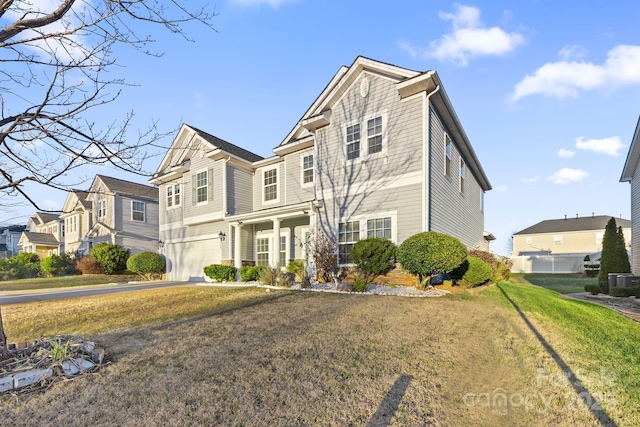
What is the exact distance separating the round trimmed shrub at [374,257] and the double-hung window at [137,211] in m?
21.4

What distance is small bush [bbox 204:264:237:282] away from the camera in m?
14.6

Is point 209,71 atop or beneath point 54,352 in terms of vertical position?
atop

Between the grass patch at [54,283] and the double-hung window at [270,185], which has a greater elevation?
the double-hung window at [270,185]

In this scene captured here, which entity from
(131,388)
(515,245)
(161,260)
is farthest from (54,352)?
(515,245)

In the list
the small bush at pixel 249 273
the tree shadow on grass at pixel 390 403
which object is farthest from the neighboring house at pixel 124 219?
the tree shadow on grass at pixel 390 403

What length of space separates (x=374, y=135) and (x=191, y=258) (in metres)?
12.6

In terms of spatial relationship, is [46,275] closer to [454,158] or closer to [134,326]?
[134,326]

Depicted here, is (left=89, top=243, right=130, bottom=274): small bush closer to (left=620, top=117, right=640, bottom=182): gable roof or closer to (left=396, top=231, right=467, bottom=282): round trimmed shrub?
(left=396, top=231, right=467, bottom=282): round trimmed shrub

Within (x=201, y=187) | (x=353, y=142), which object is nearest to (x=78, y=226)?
(x=201, y=187)

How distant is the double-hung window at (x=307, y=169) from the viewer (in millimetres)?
14328

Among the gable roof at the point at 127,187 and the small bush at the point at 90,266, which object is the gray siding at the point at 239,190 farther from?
the gable roof at the point at 127,187

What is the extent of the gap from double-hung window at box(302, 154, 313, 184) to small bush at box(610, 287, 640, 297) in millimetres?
12274

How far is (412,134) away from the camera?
11.0 metres

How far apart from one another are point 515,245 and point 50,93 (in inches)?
1803
